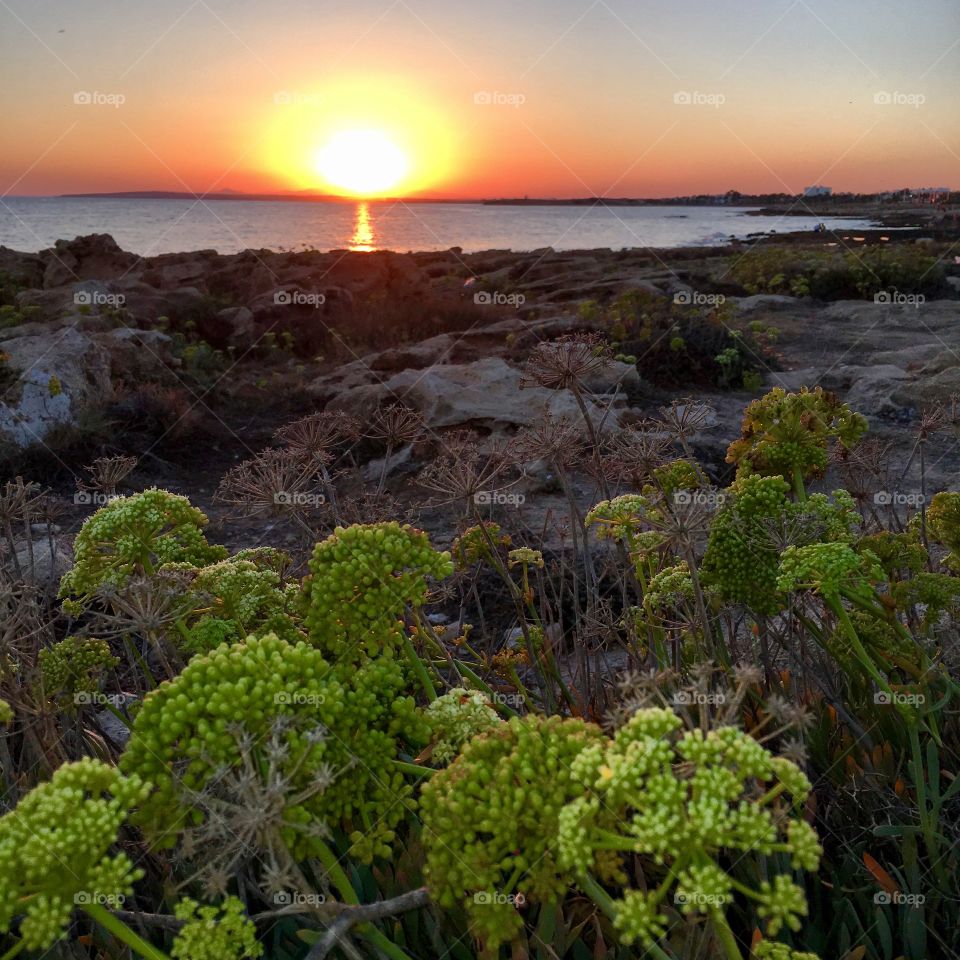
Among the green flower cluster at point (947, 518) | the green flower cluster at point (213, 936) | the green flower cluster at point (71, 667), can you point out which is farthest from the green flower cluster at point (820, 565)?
the green flower cluster at point (71, 667)

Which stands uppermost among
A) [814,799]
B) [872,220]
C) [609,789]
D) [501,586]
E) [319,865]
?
[872,220]

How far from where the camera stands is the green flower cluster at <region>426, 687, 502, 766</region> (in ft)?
7.04

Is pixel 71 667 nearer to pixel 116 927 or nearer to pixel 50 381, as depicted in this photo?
pixel 116 927

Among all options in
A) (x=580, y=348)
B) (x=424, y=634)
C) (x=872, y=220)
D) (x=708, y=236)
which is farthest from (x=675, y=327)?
(x=708, y=236)

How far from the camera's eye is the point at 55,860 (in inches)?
60.7

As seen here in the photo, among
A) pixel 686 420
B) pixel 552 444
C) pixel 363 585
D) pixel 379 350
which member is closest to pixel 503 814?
pixel 363 585

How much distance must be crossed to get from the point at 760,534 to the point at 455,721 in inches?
49.7

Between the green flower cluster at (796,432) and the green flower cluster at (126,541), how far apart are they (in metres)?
2.15

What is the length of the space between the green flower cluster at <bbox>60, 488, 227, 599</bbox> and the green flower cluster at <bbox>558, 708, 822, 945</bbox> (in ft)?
6.10

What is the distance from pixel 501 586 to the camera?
297 inches

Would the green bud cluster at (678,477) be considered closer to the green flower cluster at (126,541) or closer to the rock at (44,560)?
the green flower cluster at (126,541)

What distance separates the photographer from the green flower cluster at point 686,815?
141 cm

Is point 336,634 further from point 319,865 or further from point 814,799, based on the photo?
point 814,799

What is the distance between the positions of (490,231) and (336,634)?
70.2m
